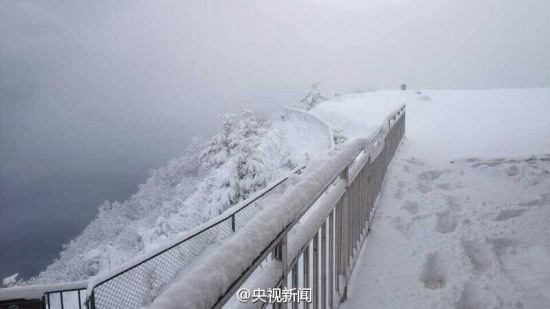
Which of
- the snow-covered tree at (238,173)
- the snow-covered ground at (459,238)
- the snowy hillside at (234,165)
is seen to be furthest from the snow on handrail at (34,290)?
the snow-covered tree at (238,173)

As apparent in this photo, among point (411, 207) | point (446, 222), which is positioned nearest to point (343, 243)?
point (446, 222)

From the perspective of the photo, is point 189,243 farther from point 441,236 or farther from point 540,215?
point 540,215

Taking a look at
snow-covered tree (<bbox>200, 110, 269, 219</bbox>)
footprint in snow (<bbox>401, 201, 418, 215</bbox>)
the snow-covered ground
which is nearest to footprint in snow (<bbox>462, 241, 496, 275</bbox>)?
the snow-covered ground

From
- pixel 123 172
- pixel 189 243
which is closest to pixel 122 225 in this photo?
pixel 189 243

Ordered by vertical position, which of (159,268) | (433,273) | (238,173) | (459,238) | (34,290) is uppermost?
(459,238)

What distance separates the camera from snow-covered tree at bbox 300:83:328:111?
190 feet

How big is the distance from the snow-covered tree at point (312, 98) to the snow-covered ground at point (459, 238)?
48.8 metres

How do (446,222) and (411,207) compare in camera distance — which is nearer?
(446,222)

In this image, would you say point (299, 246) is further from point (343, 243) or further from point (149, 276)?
point (149, 276)

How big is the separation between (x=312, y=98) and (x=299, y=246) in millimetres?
57499

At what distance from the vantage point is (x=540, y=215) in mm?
4734

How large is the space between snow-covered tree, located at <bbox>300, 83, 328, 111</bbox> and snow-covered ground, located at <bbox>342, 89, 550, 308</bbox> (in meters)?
48.8

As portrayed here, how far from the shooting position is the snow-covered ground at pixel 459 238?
3.36 m

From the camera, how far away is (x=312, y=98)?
5859 cm
